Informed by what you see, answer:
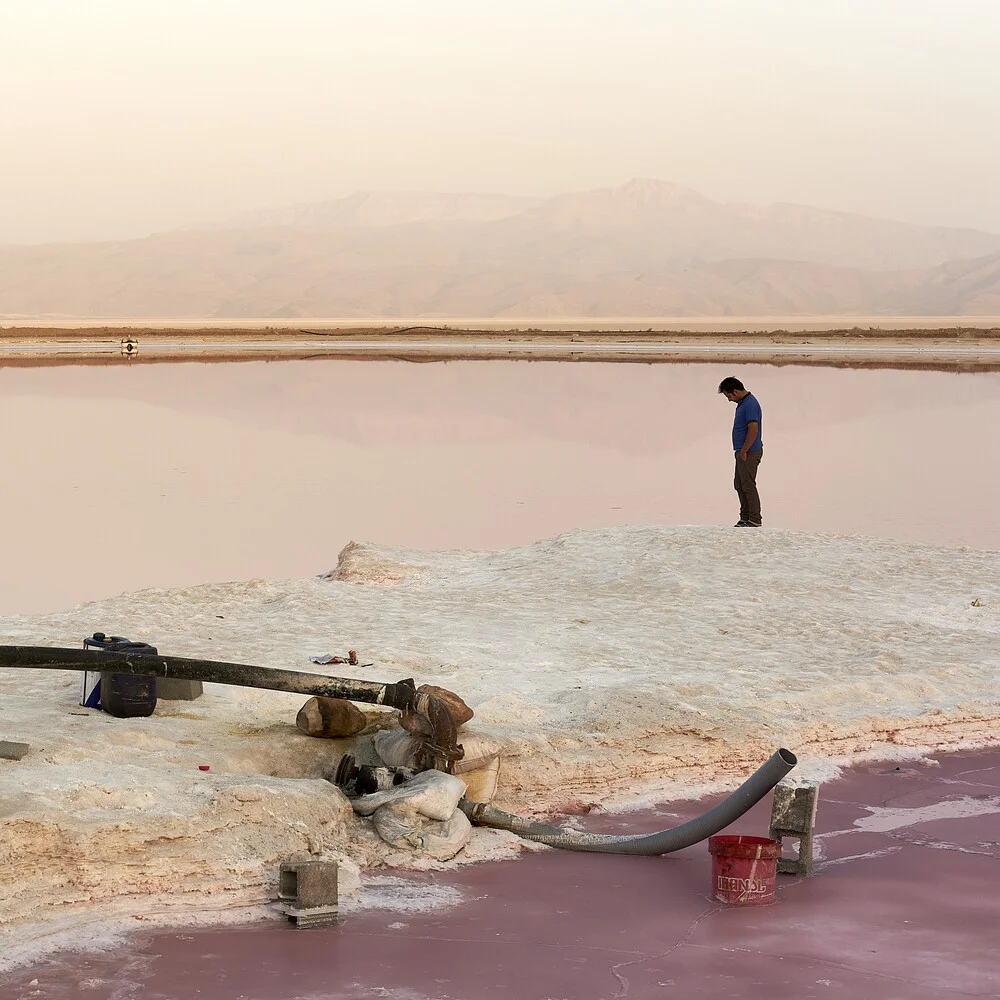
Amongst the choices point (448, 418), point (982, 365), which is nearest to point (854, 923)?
point (448, 418)

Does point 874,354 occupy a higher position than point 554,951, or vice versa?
point 874,354

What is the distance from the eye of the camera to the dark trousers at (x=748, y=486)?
1381 cm

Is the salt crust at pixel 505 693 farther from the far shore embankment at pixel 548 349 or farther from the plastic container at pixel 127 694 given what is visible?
the far shore embankment at pixel 548 349

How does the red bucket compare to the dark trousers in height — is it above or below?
below

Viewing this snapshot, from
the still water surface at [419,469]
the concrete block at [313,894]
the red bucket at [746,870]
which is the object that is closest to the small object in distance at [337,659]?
the concrete block at [313,894]

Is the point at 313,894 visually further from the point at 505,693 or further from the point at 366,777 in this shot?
the point at 505,693

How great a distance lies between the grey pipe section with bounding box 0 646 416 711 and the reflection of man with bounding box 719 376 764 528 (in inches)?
291

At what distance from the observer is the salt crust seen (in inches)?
219

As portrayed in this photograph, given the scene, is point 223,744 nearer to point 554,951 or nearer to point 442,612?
point 554,951

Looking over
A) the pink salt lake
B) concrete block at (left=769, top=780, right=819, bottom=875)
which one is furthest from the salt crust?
concrete block at (left=769, top=780, right=819, bottom=875)

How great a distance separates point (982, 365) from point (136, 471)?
137ft

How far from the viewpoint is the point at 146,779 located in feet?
19.8

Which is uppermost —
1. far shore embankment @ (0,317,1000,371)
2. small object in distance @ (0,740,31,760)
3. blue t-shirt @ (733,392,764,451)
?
far shore embankment @ (0,317,1000,371)

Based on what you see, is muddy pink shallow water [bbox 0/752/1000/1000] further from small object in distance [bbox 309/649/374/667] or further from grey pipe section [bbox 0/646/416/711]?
small object in distance [bbox 309/649/374/667]
